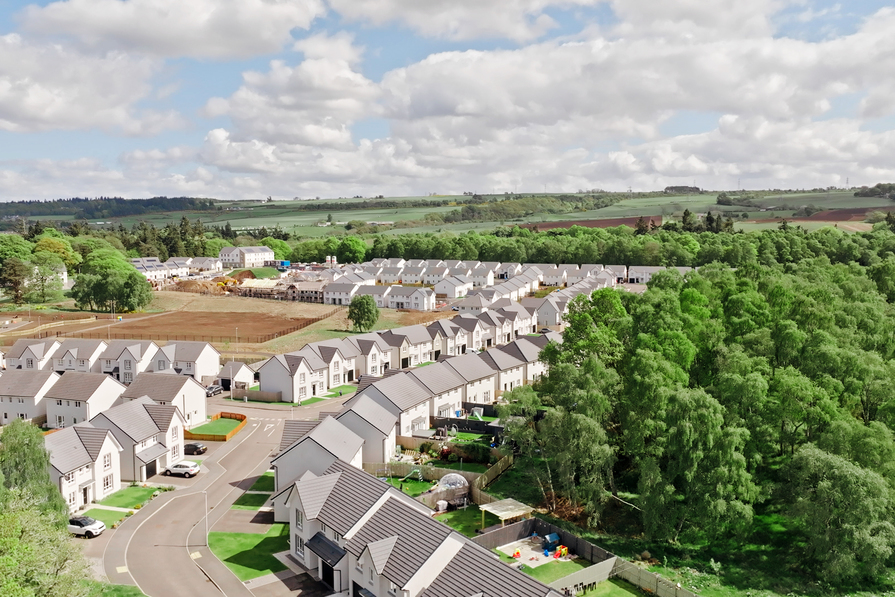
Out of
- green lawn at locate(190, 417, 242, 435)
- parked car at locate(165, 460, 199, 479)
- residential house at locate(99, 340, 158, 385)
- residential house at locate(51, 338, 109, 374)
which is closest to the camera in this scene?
parked car at locate(165, 460, 199, 479)

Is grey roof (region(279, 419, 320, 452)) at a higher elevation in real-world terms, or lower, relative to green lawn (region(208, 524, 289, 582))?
higher

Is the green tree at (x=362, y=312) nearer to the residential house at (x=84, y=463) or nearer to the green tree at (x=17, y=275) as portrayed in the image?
the residential house at (x=84, y=463)

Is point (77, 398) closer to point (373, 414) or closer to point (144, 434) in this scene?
point (144, 434)

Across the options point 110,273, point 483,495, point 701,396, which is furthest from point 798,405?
point 110,273

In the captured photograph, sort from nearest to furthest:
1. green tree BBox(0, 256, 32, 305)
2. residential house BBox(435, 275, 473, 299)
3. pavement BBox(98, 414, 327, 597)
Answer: pavement BBox(98, 414, 327, 597) < green tree BBox(0, 256, 32, 305) < residential house BBox(435, 275, 473, 299)

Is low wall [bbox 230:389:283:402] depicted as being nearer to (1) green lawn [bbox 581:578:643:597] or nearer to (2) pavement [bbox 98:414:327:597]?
(2) pavement [bbox 98:414:327:597]

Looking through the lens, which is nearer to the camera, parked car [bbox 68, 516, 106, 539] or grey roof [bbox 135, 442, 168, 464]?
parked car [bbox 68, 516, 106, 539]

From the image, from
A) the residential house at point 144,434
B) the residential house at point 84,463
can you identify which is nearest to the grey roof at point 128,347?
the residential house at point 144,434

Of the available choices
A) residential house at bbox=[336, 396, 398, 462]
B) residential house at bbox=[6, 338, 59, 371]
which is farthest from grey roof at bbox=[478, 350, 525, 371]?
residential house at bbox=[6, 338, 59, 371]
